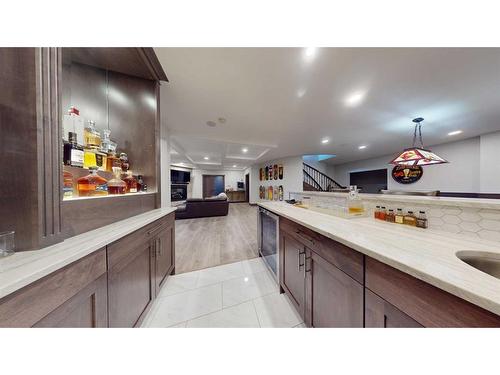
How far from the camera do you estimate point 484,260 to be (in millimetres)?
651

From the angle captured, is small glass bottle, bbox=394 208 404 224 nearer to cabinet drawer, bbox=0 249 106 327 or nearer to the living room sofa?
cabinet drawer, bbox=0 249 106 327

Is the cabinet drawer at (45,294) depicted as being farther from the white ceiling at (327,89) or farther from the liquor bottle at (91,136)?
the white ceiling at (327,89)

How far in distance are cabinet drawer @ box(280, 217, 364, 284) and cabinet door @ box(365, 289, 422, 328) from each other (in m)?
0.07

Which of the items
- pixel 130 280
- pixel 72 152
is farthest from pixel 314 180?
pixel 72 152

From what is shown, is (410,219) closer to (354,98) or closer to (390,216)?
(390,216)

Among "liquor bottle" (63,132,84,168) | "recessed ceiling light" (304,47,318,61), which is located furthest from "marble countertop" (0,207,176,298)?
"recessed ceiling light" (304,47,318,61)

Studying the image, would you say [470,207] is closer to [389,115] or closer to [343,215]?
[343,215]

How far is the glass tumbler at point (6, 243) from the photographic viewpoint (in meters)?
0.58

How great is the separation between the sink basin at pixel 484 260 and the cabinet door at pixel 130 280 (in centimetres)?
165

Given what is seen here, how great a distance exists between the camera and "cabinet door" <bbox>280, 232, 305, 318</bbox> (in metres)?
1.16

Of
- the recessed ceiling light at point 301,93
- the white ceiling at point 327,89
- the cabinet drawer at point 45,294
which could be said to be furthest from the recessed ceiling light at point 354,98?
the cabinet drawer at point 45,294

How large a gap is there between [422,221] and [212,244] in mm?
2793

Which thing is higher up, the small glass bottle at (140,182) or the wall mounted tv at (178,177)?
the wall mounted tv at (178,177)
